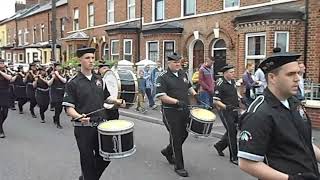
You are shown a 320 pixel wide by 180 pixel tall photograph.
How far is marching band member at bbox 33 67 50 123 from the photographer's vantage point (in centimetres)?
1270

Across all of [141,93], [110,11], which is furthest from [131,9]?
[141,93]

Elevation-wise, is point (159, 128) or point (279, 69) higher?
point (279, 69)

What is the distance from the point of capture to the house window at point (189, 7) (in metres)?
19.2

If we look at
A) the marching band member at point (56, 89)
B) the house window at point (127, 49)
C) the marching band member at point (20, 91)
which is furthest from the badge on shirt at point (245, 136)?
the house window at point (127, 49)

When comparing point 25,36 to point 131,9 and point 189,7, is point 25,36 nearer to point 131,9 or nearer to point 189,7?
point 131,9

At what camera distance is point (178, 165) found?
263 inches

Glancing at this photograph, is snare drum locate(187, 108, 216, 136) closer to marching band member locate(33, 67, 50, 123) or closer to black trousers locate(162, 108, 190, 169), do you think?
black trousers locate(162, 108, 190, 169)

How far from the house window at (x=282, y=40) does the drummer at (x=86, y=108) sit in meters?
9.89

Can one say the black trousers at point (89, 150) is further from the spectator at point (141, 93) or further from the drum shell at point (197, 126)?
the spectator at point (141, 93)

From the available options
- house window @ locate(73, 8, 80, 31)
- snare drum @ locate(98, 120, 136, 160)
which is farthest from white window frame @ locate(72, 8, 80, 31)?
snare drum @ locate(98, 120, 136, 160)

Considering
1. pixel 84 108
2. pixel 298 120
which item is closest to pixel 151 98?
pixel 84 108

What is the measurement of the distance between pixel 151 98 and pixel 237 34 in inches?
158

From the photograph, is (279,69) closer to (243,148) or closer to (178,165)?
(243,148)

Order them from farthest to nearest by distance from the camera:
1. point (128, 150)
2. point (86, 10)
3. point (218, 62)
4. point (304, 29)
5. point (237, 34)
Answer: point (86, 10)
point (218, 62)
point (237, 34)
point (304, 29)
point (128, 150)
